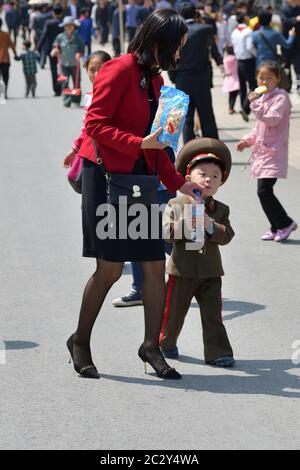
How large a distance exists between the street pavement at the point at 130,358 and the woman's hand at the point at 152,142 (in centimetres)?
122

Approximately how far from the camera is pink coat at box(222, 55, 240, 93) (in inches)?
874

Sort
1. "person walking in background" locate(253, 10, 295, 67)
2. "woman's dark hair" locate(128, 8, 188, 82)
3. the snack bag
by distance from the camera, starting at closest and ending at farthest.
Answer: the snack bag → "woman's dark hair" locate(128, 8, 188, 82) → "person walking in background" locate(253, 10, 295, 67)

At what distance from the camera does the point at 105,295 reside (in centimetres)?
673

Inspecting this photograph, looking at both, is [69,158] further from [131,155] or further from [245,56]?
[245,56]

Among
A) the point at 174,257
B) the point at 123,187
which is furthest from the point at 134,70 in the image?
the point at 174,257

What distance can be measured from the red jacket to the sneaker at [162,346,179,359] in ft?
3.65

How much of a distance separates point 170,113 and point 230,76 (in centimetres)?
1644

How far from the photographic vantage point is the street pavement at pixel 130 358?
5840mm

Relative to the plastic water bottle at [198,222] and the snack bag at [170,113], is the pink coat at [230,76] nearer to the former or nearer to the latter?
the plastic water bottle at [198,222]

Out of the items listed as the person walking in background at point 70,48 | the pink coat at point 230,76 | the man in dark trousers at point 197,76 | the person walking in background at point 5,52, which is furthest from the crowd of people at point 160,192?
the person walking in background at point 5,52

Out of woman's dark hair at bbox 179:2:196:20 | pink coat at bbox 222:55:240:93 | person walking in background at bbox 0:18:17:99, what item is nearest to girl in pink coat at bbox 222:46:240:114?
pink coat at bbox 222:55:240:93

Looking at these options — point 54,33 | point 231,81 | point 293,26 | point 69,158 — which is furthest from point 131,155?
point 54,33

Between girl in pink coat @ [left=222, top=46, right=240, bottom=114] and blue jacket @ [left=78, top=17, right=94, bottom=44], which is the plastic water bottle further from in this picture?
blue jacket @ [left=78, top=17, right=94, bottom=44]

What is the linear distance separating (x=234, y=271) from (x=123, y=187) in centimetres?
326
